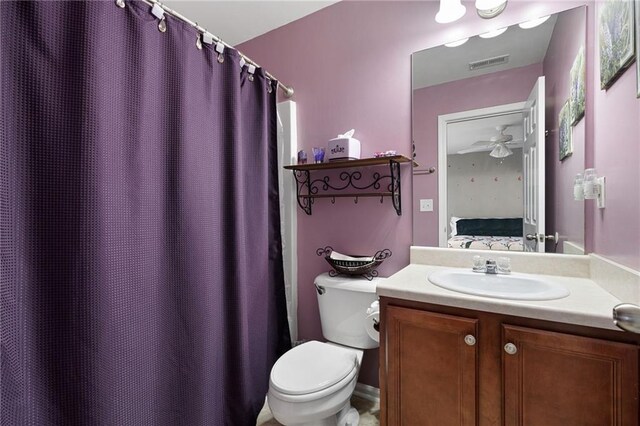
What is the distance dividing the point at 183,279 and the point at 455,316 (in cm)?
108

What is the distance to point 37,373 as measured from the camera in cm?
84

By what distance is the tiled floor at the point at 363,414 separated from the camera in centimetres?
154

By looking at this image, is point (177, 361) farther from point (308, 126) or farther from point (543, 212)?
point (543, 212)

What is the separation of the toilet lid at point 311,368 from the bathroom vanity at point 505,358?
26 cm

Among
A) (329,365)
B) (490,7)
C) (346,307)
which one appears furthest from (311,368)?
(490,7)

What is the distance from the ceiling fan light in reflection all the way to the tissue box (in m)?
0.71

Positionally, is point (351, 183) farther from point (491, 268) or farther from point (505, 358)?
point (505, 358)

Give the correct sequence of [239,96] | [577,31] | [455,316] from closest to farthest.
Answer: [455,316] < [577,31] < [239,96]

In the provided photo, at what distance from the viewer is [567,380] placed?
844 mm

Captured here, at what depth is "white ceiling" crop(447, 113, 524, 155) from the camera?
141cm

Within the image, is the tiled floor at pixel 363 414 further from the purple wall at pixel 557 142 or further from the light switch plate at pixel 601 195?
the light switch plate at pixel 601 195

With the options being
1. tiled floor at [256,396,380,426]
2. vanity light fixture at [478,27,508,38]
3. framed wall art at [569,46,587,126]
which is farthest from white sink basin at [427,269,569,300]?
vanity light fixture at [478,27,508,38]

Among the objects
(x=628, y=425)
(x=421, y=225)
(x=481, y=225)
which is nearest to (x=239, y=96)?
(x=421, y=225)

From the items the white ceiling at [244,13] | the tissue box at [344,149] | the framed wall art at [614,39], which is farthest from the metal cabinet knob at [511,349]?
the white ceiling at [244,13]
